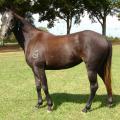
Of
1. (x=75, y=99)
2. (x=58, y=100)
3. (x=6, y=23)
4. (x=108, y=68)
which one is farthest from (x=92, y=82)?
(x=6, y=23)

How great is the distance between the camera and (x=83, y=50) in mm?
7648

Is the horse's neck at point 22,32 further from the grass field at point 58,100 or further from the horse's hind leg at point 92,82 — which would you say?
the horse's hind leg at point 92,82

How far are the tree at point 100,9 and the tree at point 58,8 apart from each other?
1.67 m

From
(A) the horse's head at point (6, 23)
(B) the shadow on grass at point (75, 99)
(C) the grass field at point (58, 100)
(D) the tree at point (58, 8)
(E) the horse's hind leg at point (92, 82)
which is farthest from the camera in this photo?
(D) the tree at point (58, 8)

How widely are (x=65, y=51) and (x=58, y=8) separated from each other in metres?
43.3

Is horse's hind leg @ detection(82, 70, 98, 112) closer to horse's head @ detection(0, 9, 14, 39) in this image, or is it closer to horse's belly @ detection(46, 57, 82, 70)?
horse's belly @ detection(46, 57, 82, 70)

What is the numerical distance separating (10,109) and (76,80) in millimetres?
5100

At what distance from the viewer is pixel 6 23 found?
7.80 meters

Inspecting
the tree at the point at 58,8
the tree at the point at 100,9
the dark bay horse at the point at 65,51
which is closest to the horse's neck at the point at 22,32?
the dark bay horse at the point at 65,51

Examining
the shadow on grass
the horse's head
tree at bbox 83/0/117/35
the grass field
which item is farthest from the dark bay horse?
tree at bbox 83/0/117/35

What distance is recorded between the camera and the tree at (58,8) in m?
46.6

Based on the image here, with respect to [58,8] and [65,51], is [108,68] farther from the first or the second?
[58,8]

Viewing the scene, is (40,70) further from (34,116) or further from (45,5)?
(45,5)

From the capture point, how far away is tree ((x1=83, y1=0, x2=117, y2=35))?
51.7 m
